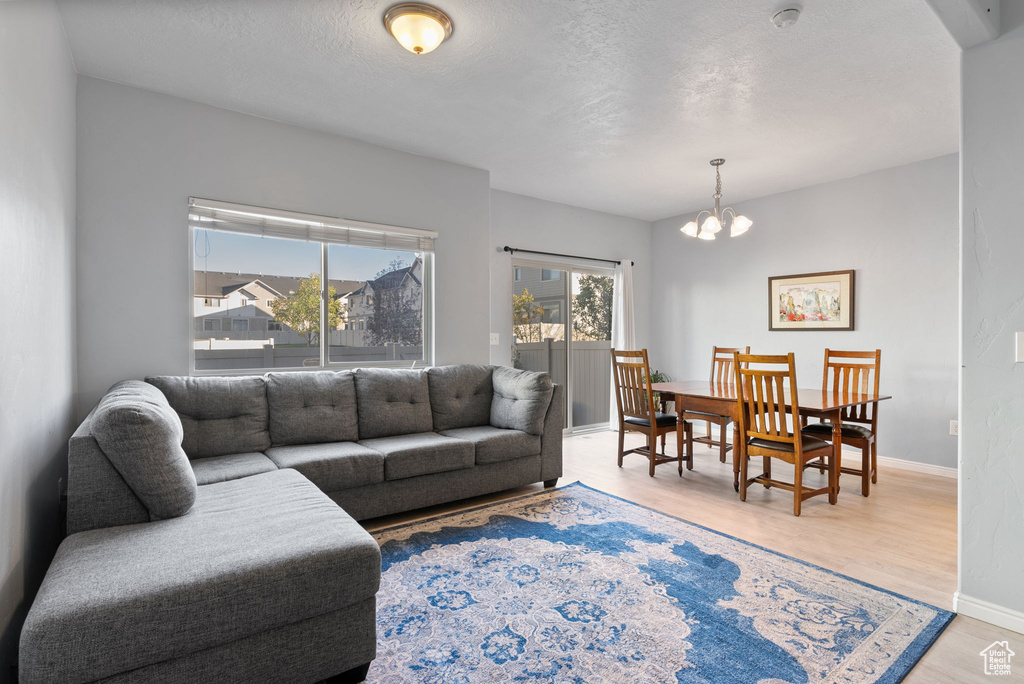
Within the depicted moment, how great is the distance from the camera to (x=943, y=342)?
4145 mm

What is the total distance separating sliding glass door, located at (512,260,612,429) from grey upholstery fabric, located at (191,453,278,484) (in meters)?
3.03

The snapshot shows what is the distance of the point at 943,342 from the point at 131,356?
589cm

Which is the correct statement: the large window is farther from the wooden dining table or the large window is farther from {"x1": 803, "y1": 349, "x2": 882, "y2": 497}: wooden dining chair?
{"x1": 803, "y1": 349, "x2": 882, "y2": 497}: wooden dining chair

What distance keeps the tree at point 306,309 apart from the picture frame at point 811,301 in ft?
14.1

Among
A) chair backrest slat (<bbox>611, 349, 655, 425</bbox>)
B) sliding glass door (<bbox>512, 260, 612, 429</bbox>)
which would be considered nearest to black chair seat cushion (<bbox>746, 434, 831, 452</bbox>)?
chair backrest slat (<bbox>611, 349, 655, 425</bbox>)

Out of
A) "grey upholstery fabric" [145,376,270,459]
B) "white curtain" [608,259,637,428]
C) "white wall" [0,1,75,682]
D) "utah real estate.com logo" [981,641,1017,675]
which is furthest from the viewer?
"white curtain" [608,259,637,428]

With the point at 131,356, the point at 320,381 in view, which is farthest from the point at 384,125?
the point at 131,356

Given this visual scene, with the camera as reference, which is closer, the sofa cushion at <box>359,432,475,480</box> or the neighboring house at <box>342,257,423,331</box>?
the sofa cushion at <box>359,432,475,480</box>

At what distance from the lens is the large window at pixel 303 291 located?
131 inches

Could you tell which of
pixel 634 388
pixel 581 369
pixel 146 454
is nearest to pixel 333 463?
pixel 146 454

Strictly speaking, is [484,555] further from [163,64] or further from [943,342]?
[943,342]

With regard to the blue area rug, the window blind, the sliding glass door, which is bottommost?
the blue area rug

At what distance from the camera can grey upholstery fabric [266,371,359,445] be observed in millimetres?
3127

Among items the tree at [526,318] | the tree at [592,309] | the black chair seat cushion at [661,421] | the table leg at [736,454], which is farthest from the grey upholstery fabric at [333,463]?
the tree at [592,309]
